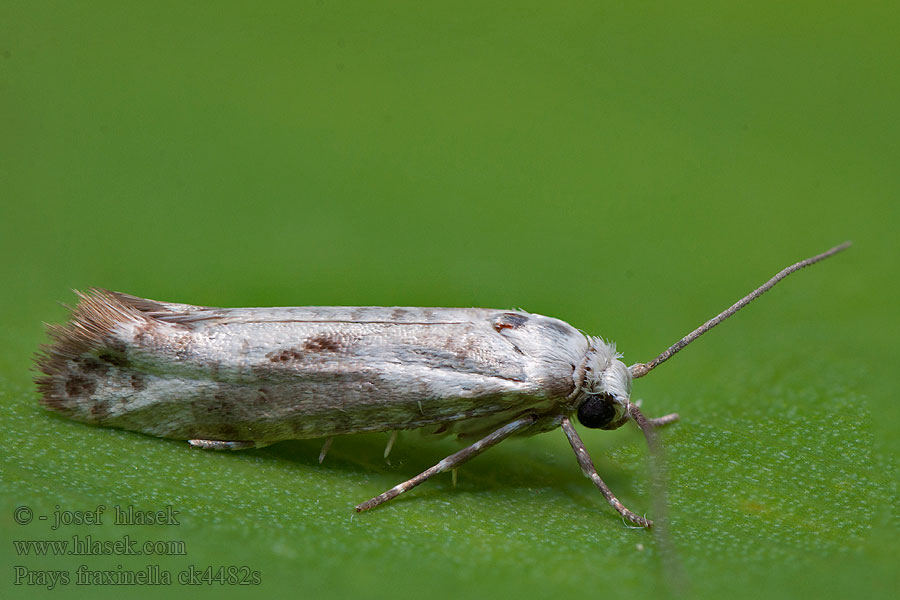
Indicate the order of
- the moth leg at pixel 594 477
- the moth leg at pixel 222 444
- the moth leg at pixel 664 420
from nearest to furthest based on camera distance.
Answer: the moth leg at pixel 594 477 → the moth leg at pixel 222 444 → the moth leg at pixel 664 420

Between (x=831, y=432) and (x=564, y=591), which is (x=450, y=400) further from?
(x=831, y=432)

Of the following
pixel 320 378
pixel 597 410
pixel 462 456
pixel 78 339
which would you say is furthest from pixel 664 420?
pixel 78 339

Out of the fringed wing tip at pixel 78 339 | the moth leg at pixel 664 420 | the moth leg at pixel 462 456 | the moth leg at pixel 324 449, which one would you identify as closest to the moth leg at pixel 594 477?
the moth leg at pixel 462 456

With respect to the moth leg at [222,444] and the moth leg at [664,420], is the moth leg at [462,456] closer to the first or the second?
the moth leg at [222,444]

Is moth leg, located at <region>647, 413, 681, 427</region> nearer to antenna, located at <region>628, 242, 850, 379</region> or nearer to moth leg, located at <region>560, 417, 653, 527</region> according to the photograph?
antenna, located at <region>628, 242, 850, 379</region>

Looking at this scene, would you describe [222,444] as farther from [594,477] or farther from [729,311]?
[729,311]

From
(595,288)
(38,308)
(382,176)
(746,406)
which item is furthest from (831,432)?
(38,308)

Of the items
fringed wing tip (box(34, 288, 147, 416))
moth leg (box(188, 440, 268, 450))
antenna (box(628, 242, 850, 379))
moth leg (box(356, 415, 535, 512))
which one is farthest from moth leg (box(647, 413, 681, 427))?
fringed wing tip (box(34, 288, 147, 416))

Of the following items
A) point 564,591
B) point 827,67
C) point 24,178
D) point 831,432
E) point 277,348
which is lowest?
point 564,591
